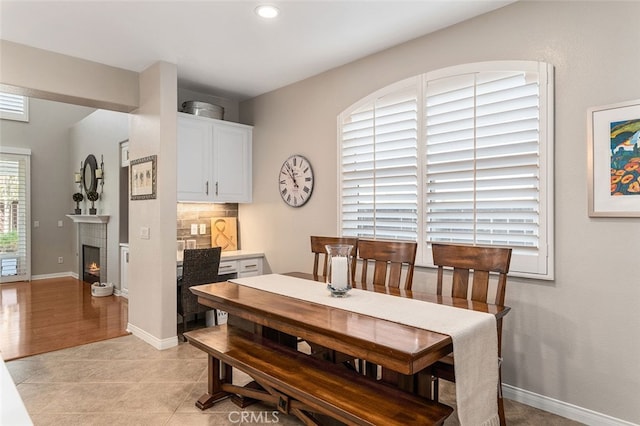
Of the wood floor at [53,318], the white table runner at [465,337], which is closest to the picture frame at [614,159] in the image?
the white table runner at [465,337]

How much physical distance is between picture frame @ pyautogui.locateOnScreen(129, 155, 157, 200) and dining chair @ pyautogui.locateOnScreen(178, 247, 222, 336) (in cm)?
71

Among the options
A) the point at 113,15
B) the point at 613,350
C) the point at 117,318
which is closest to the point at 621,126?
the point at 613,350

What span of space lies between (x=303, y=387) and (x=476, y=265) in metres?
1.25

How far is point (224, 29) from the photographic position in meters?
3.00

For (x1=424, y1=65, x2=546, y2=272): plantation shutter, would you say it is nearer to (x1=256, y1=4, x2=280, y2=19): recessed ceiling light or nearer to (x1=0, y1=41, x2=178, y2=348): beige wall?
(x1=256, y1=4, x2=280, y2=19): recessed ceiling light

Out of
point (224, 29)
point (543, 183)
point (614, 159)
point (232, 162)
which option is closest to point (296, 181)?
point (232, 162)

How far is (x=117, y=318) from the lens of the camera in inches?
182

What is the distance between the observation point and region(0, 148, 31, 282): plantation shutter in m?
6.89

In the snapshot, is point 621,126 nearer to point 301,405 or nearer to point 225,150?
point 301,405

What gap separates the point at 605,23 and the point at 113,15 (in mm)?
3284

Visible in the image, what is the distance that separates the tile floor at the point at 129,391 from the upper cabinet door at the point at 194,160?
1.65m

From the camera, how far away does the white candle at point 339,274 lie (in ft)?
7.41

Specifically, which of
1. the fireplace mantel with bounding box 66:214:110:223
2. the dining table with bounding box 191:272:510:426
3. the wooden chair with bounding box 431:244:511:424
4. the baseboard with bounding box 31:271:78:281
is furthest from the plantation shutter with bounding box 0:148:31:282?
the wooden chair with bounding box 431:244:511:424

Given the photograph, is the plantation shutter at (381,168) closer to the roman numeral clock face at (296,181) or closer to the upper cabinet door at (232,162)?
the roman numeral clock face at (296,181)
